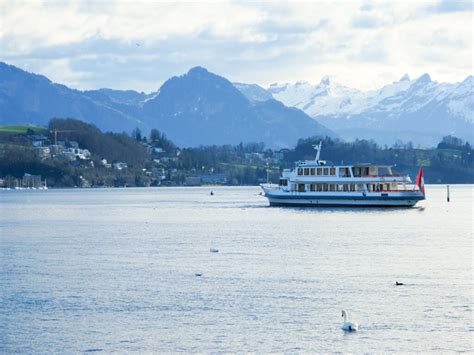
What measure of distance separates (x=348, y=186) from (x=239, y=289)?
8536cm

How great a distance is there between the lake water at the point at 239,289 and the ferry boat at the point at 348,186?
28719 mm

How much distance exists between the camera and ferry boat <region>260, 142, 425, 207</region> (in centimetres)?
14525

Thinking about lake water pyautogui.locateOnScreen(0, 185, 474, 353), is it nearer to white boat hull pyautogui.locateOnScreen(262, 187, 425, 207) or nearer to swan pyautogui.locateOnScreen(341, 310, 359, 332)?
swan pyautogui.locateOnScreen(341, 310, 359, 332)

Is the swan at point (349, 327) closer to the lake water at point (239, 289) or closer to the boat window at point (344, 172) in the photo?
the lake water at point (239, 289)

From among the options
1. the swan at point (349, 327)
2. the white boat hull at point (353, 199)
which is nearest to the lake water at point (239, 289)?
the swan at point (349, 327)

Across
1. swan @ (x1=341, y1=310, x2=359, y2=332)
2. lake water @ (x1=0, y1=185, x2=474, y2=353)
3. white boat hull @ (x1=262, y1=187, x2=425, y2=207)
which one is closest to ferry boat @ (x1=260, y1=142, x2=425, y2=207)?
white boat hull @ (x1=262, y1=187, x2=425, y2=207)

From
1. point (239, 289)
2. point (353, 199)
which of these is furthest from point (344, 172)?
point (239, 289)

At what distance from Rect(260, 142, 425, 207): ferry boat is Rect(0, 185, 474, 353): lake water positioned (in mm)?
28719

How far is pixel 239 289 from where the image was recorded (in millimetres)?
64500

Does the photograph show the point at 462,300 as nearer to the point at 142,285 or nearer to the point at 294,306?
the point at 294,306

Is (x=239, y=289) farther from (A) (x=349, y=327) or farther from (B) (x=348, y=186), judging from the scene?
(B) (x=348, y=186)

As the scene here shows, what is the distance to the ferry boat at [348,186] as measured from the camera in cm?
14525

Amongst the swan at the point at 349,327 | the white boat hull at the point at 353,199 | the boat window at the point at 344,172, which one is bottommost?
the swan at the point at 349,327

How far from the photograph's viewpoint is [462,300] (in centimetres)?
5941
